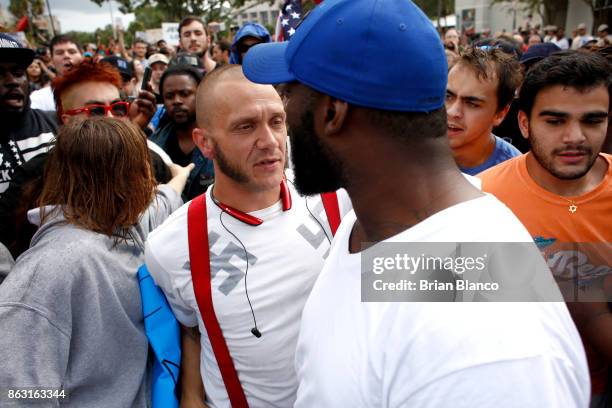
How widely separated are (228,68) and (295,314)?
1197 millimetres

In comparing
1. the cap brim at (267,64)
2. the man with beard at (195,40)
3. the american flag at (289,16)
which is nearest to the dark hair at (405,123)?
the cap brim at (267,64)

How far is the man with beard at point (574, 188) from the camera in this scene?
1923 millimetres

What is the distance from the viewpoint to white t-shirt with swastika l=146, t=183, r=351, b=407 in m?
1.81

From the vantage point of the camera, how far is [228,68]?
6.87 ft

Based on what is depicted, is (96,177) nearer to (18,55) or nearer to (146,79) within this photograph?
(18,55)

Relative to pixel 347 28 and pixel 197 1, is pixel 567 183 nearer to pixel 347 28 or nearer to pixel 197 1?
pixel 347 28

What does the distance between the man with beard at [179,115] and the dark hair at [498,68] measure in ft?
7.34

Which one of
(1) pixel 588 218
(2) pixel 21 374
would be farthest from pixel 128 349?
(1) pixel 588 218

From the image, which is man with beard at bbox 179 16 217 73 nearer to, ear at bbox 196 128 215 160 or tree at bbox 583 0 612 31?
ear at bbox 196 128 215 160

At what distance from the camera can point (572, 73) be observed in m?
2.03

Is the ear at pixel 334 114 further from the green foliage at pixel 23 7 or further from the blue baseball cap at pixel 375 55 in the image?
the green foliage at pixel 23 7

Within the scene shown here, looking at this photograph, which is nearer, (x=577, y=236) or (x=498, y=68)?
(x=577, y=236)

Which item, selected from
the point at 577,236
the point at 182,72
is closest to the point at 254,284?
the point at 577,236

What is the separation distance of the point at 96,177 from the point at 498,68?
249 centimetres
